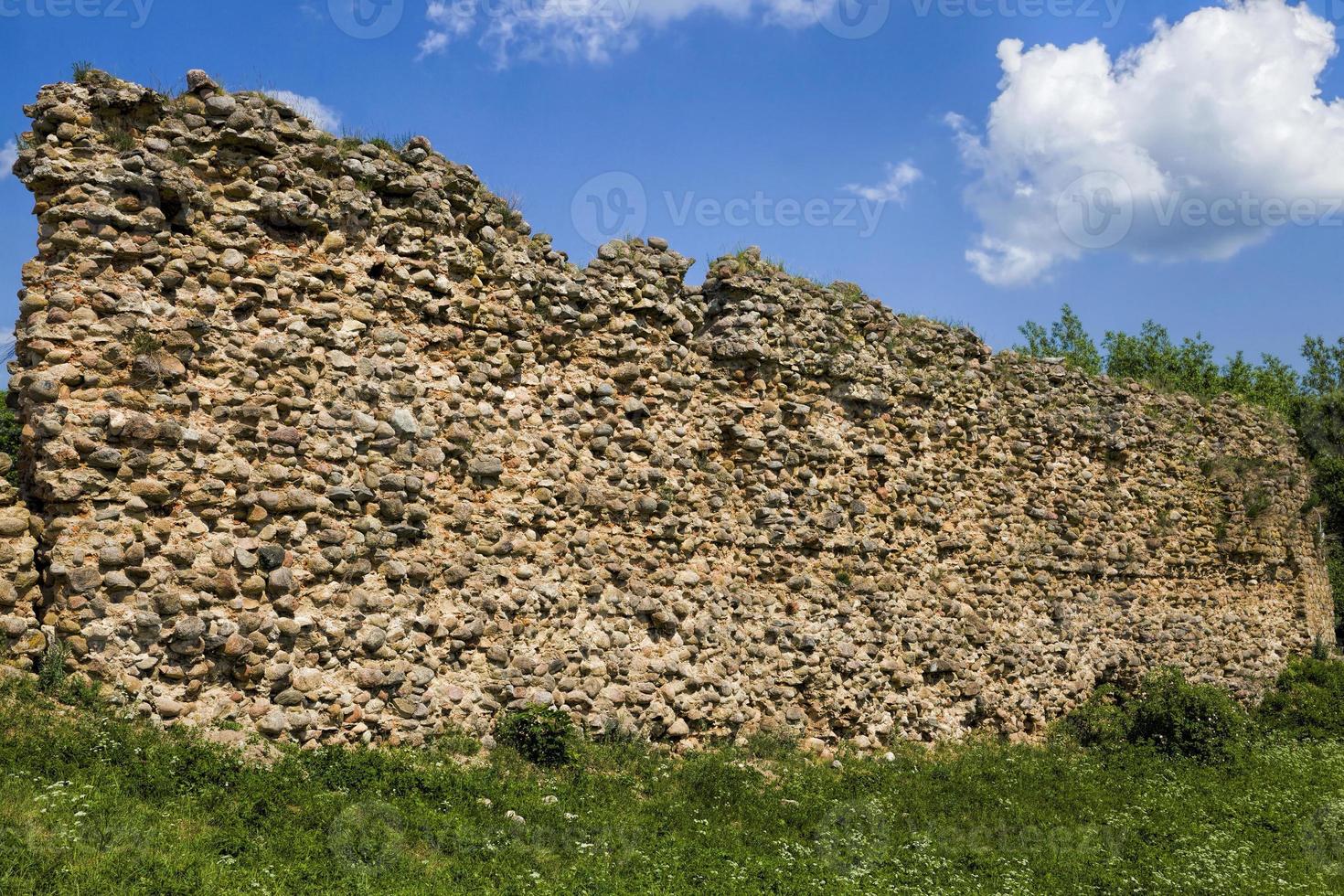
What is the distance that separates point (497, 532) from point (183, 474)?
2870 millimetres

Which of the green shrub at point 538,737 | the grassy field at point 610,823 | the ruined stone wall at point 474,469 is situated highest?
the ruined stone wall at point 474,469

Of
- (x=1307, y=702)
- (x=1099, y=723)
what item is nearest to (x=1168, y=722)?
(x=1099, y=723)

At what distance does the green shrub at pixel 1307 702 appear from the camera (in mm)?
16969

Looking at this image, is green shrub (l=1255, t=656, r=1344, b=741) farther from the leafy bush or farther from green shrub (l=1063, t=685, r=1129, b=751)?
green shrub (l=1063, t=685, r=1129, b=751)

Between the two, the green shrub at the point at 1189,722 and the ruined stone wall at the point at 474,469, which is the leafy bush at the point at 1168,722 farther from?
the ruined stone wall at the point at 474,469

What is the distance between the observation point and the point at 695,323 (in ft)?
38.4

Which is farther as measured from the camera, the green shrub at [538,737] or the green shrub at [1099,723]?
the green shrub at [1099,723]

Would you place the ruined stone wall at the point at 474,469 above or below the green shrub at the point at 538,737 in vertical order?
above

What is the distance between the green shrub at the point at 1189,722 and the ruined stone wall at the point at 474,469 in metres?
1.03

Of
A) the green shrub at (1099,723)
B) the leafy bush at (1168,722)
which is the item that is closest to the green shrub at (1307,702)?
the leafy bush at (1168,722)

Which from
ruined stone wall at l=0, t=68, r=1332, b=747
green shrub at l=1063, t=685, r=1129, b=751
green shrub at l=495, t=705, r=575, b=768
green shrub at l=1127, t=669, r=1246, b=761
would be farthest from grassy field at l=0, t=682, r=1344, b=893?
green shrub at l=1063, t=685, r=1129, b=751

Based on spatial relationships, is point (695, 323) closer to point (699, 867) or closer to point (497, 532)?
point (497, 532)

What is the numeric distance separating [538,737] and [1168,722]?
10.2m

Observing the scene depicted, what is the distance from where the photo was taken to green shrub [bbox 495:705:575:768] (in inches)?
343
